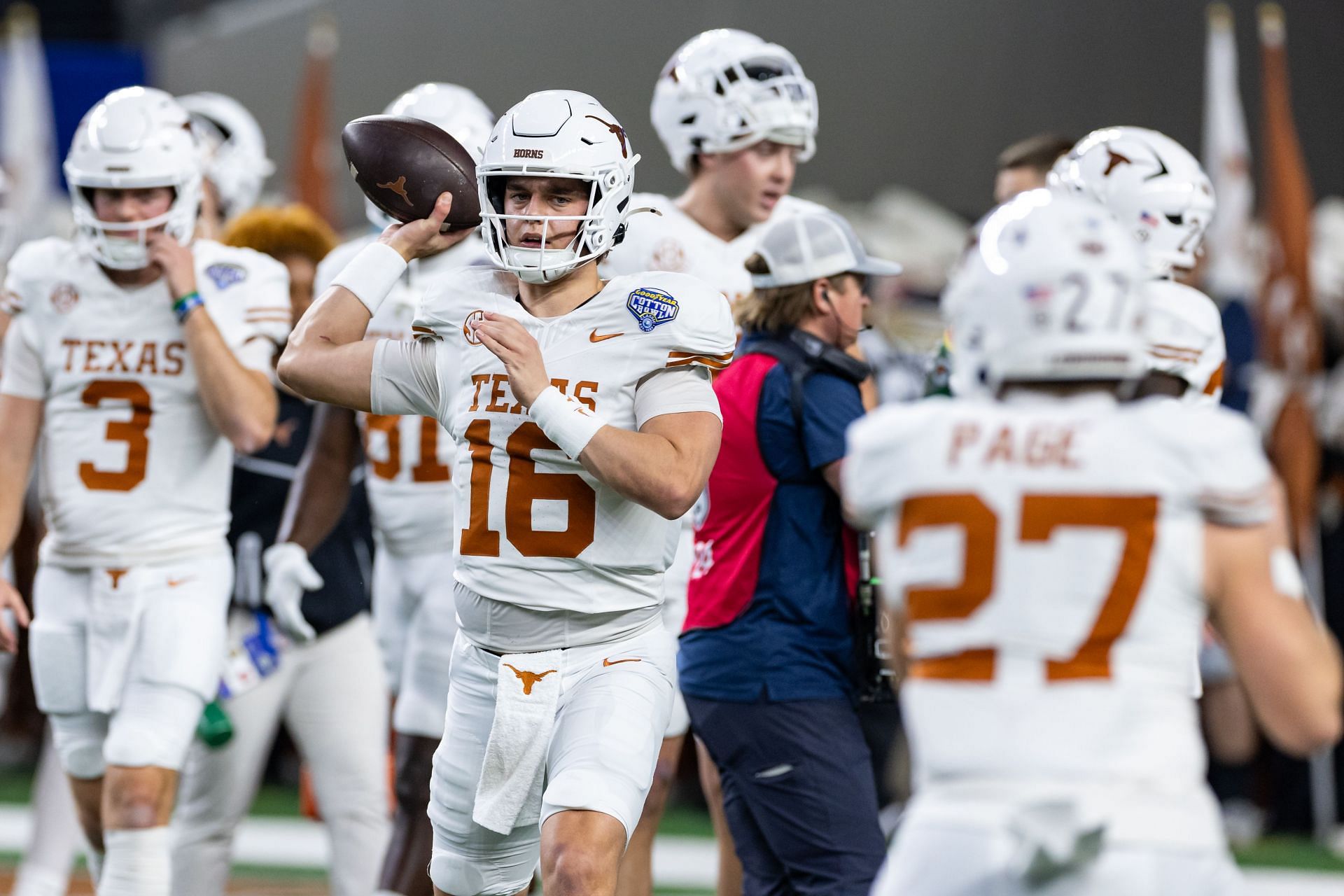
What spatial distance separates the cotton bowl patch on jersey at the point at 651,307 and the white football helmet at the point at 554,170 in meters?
0.16

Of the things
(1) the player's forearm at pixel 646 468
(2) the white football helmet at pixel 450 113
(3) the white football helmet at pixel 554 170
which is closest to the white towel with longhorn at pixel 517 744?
(1) the player's forearm at pixel 646 468

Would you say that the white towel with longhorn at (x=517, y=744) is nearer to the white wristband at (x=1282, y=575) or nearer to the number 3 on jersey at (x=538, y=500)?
the number 3 on jersey at (x=538, y=500)

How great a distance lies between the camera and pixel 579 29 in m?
11.1

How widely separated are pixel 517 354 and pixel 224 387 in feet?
4.35

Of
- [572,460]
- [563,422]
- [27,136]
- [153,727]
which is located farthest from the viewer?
[27,136]

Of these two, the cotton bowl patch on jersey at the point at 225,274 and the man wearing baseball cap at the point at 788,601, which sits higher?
the cotton bowl patch on jersey at the point at 225,274

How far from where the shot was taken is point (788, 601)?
420cm

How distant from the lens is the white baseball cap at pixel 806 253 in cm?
432

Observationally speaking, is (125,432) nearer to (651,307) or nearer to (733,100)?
(651,307)

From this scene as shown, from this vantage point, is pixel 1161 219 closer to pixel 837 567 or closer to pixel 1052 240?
pixel 837 567

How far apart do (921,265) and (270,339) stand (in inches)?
216

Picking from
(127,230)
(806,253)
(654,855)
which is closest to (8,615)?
(127,230)

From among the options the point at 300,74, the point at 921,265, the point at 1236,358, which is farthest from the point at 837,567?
the point at 300,74

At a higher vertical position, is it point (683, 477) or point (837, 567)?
point (683, 477)
